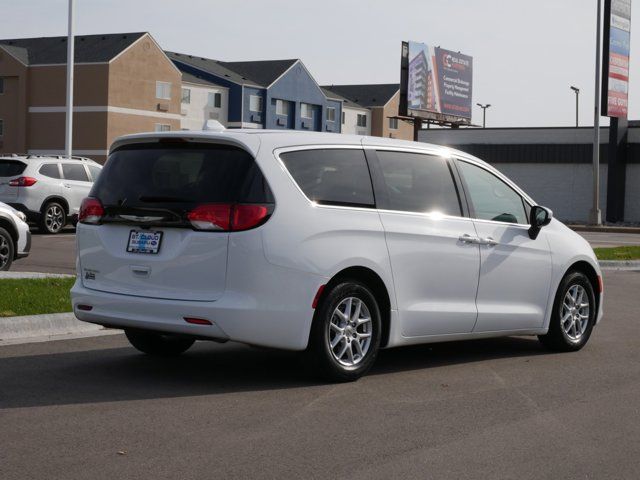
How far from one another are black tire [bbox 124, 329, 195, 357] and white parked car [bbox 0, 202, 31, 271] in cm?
669

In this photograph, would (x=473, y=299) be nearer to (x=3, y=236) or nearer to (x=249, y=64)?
(x=3, y=236)

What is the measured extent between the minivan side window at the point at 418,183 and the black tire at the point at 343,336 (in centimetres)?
80

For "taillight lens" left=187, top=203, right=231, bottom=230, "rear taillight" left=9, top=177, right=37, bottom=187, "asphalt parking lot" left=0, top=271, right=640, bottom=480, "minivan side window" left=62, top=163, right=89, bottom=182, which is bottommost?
"asphalt parking lot" left=0, top=271, right=640, bottom=480

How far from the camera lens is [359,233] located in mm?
7863

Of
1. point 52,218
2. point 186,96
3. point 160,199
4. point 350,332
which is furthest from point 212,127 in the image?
point 186,96

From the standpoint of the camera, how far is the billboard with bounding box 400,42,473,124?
59.4 metres

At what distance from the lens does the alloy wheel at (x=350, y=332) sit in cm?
777

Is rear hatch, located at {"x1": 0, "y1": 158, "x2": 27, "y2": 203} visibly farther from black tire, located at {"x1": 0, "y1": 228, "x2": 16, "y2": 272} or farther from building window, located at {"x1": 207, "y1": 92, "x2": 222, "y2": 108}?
building window, located at {"x1": 207, "y1": 92, "x2": 222, "y2": 108}

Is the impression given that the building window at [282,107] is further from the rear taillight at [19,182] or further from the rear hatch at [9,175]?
the rear taillight at [19,182]

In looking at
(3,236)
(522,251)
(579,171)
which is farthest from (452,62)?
(522,251)

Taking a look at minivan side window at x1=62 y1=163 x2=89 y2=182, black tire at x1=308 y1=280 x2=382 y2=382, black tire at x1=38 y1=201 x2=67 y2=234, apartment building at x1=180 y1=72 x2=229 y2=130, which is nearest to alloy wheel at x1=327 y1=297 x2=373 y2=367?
black tire at x1=308 y1=280 x2=382 y2=382

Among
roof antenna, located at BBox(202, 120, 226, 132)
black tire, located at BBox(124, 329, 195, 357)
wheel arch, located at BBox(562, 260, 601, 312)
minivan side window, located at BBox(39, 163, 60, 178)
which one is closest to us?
roof antenna, located at BBox(202, 120, 226, 132)

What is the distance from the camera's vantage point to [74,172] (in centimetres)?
2620

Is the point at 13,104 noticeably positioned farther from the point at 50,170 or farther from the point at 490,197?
the point at 490,197
